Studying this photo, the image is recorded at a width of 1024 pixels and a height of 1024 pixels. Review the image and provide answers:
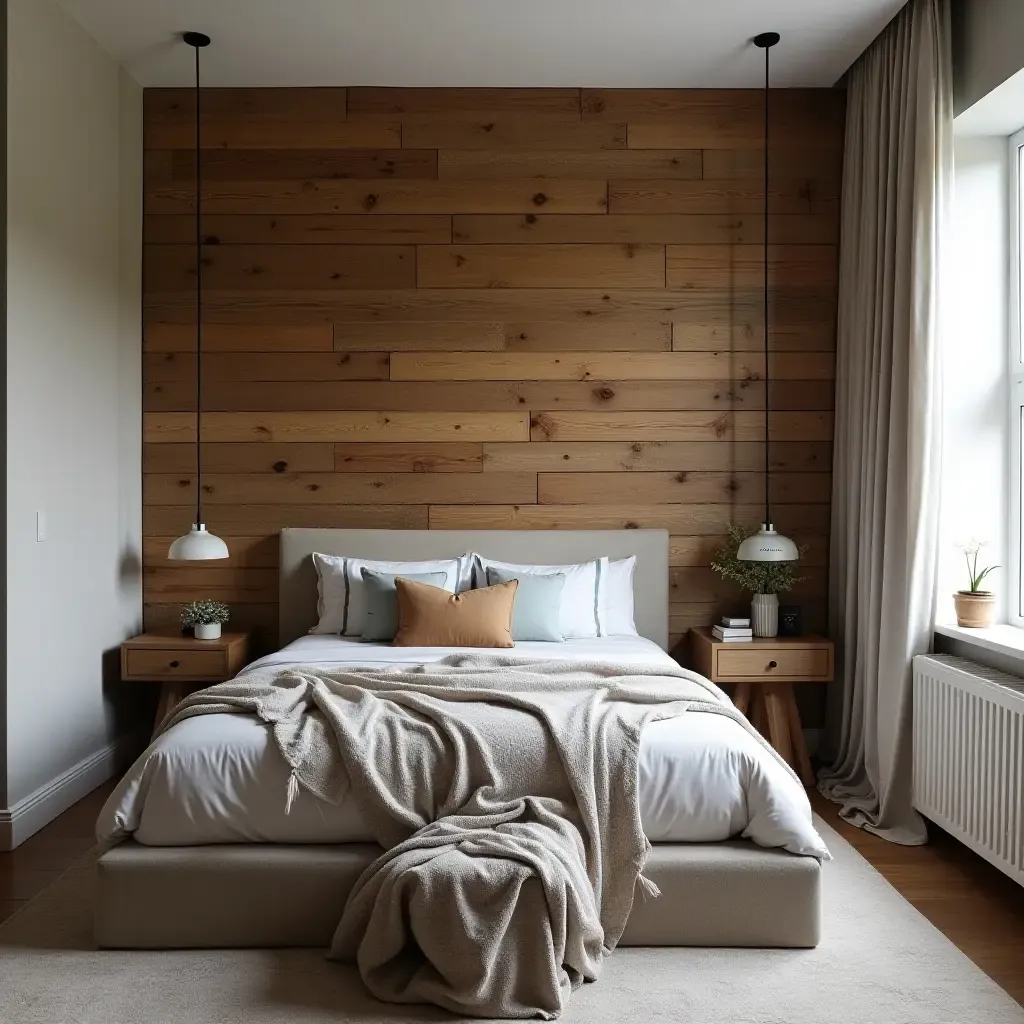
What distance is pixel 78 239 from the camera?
3.93 meters

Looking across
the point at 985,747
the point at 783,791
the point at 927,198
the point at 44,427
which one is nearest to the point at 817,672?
the point at 985,747

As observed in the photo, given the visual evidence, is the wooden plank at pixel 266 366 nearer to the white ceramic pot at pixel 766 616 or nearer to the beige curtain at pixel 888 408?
the white ceramic pot at pixel 766 616

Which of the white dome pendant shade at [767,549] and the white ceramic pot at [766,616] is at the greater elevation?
the white dome pendant shade at [767,549]

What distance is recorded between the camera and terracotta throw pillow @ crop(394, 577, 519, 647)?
3.88 meters

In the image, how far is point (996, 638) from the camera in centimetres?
324

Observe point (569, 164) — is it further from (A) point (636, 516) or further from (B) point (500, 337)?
(A) point (636, 516)

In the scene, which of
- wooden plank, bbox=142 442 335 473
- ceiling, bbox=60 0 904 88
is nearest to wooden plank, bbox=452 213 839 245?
ceiling, bbox=60 0 904 88

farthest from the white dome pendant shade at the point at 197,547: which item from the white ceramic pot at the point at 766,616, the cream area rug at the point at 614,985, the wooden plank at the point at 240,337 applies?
the white ceramic pot at the point at 766,616

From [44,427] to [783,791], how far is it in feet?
8.95

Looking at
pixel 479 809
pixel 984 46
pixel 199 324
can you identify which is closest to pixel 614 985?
pixel 479 809

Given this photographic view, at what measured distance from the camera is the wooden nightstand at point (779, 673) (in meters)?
4.12

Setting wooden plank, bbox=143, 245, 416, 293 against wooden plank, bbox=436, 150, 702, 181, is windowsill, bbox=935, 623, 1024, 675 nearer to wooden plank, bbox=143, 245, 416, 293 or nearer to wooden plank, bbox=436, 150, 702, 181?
wooden plank, bbox=436, 150, 702, 181

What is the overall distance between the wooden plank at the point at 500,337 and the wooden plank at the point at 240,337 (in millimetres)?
93

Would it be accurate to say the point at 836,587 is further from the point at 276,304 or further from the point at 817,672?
the point at 276,304
